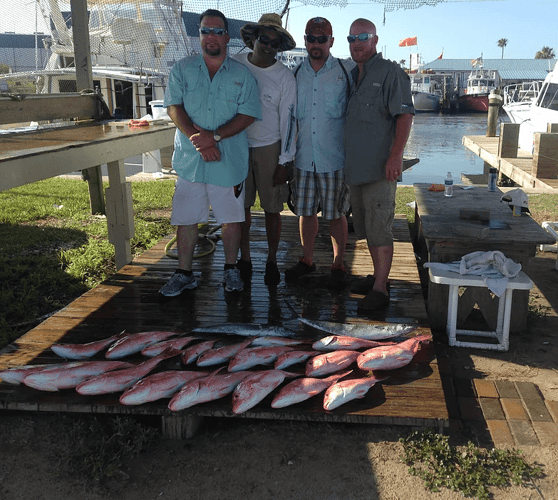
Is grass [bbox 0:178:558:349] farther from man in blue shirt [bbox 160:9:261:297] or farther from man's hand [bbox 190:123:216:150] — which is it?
man's hand [bbox 190:123:216:150]

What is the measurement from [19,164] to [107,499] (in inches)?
81.5

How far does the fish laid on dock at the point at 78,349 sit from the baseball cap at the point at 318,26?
2528 mm

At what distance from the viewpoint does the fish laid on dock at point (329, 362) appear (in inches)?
122

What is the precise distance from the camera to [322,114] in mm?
4172

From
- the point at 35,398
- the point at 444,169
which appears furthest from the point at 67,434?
the point at 444,169

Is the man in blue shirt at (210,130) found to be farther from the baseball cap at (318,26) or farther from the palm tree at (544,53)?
the palm tree at (544,53)

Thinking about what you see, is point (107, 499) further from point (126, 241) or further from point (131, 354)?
point (126, 241)

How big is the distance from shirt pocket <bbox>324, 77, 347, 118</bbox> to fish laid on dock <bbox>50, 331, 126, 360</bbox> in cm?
225

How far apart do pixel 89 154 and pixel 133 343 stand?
1.74 metres

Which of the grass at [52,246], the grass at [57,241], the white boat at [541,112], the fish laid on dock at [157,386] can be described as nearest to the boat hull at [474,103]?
the white boat at [541,112]

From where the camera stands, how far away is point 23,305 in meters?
4.98

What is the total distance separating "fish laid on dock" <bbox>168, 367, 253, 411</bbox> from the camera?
2.78 meters

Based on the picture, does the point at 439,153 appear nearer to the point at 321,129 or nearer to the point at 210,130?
the point at 321,129

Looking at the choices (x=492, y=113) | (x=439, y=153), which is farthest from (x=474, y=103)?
(x=492, y=113)
